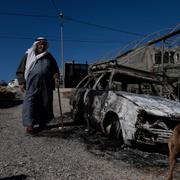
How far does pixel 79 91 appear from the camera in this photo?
9.06 m

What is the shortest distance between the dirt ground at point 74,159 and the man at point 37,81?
1.92 ft

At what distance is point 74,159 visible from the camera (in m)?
Answer: 5.26

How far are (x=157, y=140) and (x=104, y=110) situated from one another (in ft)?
5.08

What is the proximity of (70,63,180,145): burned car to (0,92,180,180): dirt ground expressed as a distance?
0.33 meters

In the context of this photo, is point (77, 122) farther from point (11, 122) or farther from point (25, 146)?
point (25, 146)

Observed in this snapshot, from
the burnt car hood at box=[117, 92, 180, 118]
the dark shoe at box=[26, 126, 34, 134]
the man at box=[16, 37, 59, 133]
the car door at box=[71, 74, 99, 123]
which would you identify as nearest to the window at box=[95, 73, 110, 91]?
the car door at box=[71, 74, 99, 123]

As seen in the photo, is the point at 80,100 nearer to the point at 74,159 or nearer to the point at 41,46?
the point at 41,46

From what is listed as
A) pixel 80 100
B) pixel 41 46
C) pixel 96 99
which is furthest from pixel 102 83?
pixel 41 46

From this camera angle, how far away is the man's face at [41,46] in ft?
25.7

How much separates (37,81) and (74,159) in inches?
115

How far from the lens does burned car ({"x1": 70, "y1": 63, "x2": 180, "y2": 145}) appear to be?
5.77m

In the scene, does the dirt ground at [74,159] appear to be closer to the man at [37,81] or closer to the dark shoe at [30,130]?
the dark shoe at [30,130]

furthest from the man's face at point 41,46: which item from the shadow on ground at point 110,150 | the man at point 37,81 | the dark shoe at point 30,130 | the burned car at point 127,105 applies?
the shadow on ground at point 110,150

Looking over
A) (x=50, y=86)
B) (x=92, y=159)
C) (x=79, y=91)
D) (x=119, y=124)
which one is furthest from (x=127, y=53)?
(x=92, y=159)
